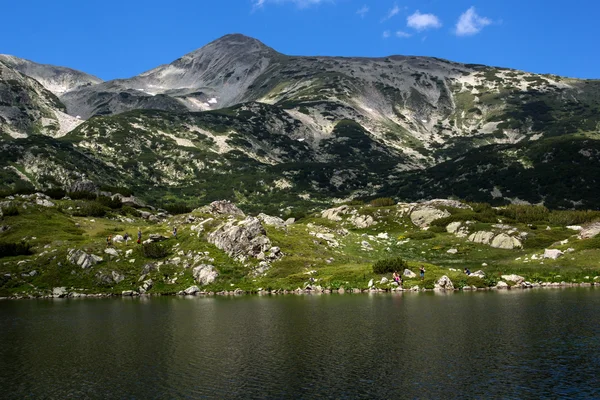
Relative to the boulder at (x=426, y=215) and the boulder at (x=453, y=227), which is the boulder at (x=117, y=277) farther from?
the boulder at (x=426, y=215)

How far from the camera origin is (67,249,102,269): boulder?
293 feet

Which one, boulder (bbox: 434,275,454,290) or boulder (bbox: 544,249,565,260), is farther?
boulder (bbox: 544,249,565,260)

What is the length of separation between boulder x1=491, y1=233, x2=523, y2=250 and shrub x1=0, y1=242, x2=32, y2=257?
98.2 m

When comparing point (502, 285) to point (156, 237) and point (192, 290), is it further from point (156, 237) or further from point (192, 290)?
point (156, 237)

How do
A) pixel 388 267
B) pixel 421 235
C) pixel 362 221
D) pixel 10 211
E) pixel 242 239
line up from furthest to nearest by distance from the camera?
pixel 362 221 < pixel 421 235 < pixel 10 211 < pixel 242 239 < pixel 388 267

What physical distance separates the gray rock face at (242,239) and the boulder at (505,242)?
167ft

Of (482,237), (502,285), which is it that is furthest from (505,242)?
(502,285)

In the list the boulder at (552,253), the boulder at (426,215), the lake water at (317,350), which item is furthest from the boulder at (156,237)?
the boulder at (552,253)

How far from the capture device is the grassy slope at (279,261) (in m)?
82.7

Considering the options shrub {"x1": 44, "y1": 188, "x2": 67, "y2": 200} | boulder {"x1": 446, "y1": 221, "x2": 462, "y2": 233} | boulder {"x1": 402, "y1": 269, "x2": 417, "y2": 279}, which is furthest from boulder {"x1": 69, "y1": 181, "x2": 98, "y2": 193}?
boulder {"x1": 402, "y1": 269, "x2": 417, "y2": 279}

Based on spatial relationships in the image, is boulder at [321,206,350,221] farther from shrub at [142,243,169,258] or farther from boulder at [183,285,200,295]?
boulder at [183,285,200,295]

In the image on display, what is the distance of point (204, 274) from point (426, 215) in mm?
73636

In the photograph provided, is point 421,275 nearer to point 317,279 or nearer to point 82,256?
point 317,279

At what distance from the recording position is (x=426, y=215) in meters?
136
